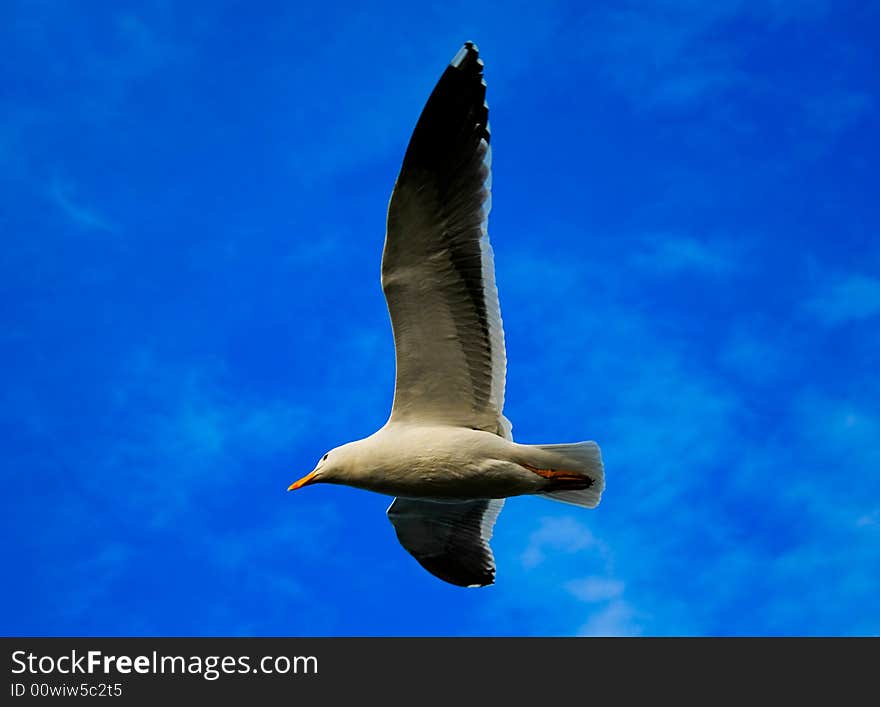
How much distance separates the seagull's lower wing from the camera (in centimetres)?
992

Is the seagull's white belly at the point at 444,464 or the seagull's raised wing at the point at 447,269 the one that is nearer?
the seagull's raised wing at the point at 447,269

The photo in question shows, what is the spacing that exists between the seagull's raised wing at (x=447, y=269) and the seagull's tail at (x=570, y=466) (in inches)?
15.0

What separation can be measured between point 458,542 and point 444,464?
158 centimetres

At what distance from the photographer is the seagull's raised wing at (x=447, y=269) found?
7984mm

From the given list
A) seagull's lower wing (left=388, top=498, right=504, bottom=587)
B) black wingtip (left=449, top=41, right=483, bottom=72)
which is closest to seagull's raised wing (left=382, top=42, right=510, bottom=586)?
black wingtip (left=449, top=41, right=483, bottom=72)

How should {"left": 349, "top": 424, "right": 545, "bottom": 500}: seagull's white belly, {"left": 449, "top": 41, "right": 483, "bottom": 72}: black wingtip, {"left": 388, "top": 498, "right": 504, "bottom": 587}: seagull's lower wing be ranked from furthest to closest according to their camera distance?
{"left": 388, "top": 498, "right": 504, "bottom": 587}: seagull's lower wing, {"left": 349, "top": 424, "right": 545, "bottom": 500}: seagull's white belly, {"left": 449, "top": 41, "right": 483, "bottom": 72}: black wingtip

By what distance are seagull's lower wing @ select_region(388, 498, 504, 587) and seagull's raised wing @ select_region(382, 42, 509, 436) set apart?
1.38 metres

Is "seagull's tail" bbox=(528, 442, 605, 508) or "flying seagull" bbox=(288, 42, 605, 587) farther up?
"flying seagull" bbox=(288, 42, 605, 587)

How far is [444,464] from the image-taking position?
8594 millimetres

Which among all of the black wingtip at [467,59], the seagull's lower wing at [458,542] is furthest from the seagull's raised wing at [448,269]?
the seagull's lower wing at [458,542]

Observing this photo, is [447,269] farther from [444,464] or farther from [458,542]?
[458,542]

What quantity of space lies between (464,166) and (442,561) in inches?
143

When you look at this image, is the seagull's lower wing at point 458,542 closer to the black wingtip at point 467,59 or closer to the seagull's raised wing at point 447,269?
the seagull's raised wing at point 447,269

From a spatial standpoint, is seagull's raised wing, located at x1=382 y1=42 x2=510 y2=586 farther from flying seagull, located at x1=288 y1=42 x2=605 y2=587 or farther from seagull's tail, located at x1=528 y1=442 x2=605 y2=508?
seagull's tail, located at x1=528 y1=442 x2=605 y2=508
